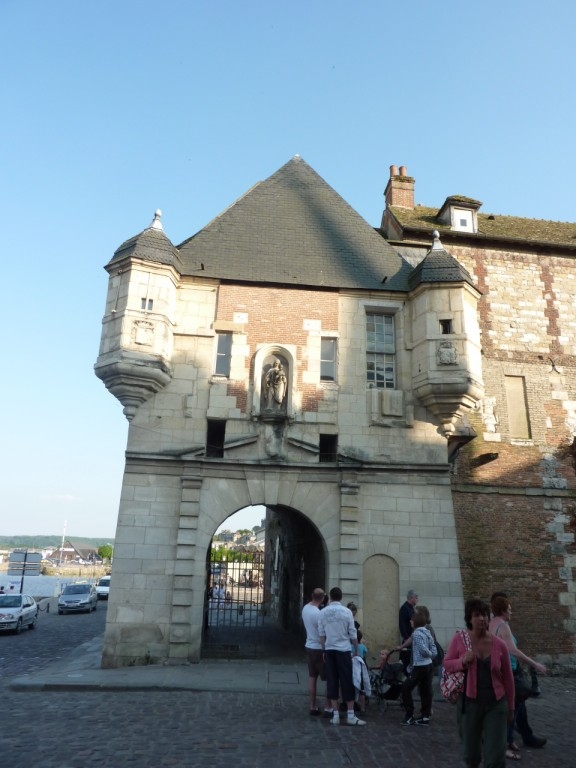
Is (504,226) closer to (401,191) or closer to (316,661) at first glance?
(401,191)

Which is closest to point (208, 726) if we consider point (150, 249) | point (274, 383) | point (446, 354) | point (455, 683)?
point (455, 683)

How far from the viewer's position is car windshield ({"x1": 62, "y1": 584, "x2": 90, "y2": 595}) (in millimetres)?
28250

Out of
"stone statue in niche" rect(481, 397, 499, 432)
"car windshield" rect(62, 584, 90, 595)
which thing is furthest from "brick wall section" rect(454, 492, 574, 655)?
"car windshield" rect(62, 584, 90, 595)

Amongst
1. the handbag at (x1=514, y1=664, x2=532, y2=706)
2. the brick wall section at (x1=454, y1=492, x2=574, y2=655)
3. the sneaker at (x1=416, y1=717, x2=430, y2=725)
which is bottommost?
the sneaker at (x1=416, y1=717, x2=430, y2=725)

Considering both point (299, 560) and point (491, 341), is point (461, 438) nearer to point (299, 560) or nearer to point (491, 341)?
point (491, 341)

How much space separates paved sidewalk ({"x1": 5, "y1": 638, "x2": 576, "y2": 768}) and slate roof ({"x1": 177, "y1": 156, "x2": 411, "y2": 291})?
8.89 metres

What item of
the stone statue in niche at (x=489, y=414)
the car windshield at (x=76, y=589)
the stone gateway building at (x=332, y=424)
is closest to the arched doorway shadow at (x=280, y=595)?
the stone gateway building at (x=332, y=424)

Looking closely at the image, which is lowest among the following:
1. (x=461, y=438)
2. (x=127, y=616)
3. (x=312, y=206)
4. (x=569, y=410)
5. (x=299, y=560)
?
(x=127, y=616)

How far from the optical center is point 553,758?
6641 millimetres

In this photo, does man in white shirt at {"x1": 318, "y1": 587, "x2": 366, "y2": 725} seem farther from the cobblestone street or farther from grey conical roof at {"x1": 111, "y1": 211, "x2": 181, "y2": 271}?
grey conical roof at {"x1": 111, "y1": 211, "x2": 181, "y2": 271}

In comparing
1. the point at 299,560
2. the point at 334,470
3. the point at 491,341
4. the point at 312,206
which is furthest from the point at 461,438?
the point at 312,206

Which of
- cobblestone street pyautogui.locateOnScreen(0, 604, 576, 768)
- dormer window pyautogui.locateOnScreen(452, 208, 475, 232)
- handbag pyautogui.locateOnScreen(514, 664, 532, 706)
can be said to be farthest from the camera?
dormer window pyautogui.locateOnScreen(452, 208, 475, 232)

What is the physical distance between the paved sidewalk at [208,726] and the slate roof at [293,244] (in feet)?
29.2

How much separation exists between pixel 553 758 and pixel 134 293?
11.2m
